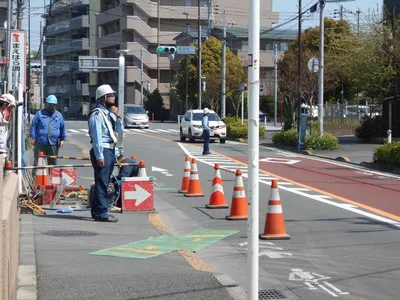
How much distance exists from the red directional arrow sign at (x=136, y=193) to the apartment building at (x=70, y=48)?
7717 cm

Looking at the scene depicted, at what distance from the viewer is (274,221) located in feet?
36.8

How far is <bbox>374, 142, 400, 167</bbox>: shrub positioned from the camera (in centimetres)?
2420

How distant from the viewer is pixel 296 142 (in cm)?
3469

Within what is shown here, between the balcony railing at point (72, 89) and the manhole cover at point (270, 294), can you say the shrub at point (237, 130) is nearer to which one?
the manhole cover at point (270, 294)

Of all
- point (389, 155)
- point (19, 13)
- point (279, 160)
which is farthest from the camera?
point (19, 13)

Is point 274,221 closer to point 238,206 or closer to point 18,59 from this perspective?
point 238,206

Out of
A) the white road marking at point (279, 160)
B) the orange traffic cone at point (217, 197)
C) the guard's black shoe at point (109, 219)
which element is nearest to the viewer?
the guard's black shoe at point (109, 219)

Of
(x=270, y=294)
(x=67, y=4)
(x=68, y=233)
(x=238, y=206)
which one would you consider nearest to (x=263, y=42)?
(x=67, y=4)

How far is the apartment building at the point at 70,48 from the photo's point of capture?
9156 cm

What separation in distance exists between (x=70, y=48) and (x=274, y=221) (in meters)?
84.3

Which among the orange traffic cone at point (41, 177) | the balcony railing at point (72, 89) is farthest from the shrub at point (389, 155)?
the balcony railing at point (72, 89)

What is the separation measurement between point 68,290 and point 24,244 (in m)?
2.53

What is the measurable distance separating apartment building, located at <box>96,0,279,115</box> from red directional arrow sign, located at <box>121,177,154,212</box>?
6629cm

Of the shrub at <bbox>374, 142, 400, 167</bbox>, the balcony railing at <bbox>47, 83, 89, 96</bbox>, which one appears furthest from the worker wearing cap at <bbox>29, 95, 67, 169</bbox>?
the balcony railing at <bbox>47, 83, 89, 96</bbox>
